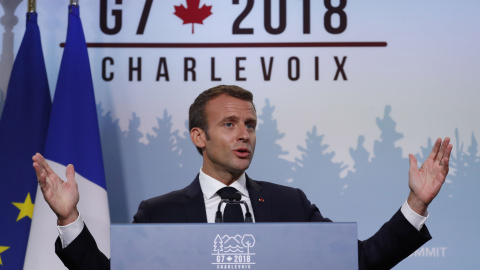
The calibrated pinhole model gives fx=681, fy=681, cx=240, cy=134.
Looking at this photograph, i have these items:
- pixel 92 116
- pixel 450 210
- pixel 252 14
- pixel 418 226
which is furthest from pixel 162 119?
pixel 418 226

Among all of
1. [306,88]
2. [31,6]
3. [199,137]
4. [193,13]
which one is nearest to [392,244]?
[199,137]

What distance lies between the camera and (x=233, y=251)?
6.08 ft

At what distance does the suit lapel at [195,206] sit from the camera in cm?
264

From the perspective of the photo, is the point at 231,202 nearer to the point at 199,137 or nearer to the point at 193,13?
the point at 199,137

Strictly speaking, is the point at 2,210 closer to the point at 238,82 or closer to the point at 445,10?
the point at 238,82

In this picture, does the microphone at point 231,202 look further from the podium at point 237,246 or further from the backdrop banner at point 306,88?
the backdrop banner at point 306,88

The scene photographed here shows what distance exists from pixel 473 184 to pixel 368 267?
1693 millimetres

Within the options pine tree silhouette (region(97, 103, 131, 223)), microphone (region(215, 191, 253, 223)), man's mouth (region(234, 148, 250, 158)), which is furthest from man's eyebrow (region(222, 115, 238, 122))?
pine tree silhouette (region(97, 103, 131, 223))

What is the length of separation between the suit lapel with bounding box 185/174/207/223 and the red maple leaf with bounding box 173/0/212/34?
153 centimetres

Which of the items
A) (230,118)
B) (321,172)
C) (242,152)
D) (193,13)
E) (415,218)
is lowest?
(415,218)

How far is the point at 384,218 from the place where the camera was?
383cm

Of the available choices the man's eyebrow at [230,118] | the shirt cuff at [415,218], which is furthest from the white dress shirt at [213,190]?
the shirt cuff at [415,218]

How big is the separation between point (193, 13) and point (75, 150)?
1073 millimetres

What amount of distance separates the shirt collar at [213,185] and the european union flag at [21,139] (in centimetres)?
133
